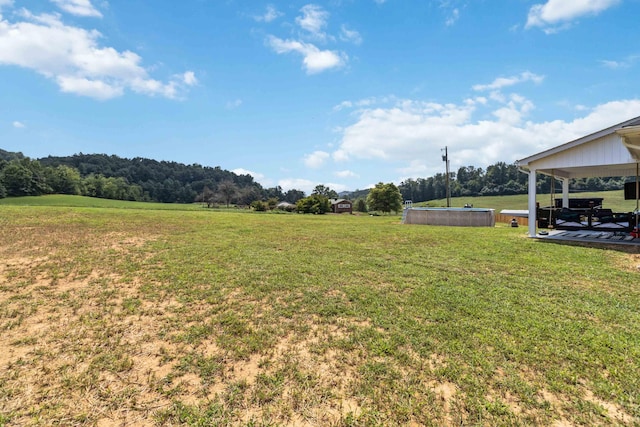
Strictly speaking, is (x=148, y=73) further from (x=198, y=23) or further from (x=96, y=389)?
(x=96, y=389)

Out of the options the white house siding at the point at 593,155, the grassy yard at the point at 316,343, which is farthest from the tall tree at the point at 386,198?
the grassy yard at the point at 316,343

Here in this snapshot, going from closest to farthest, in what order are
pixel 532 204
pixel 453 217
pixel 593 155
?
pixel 593 155 → pixel 532 204 → pixel 453 217

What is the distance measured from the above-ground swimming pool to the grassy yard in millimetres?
10878

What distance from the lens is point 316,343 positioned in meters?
2.80

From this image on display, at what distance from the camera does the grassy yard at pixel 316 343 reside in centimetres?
197

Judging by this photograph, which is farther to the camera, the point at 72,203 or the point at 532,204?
the point at 72,203

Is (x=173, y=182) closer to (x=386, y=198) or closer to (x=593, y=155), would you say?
(x=386, y=198)

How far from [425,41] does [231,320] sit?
12.5 m

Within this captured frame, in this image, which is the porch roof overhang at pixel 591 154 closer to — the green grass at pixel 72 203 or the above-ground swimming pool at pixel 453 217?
the above-ground swimming pool at pixel 453 217

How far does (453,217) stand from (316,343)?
15893 mm

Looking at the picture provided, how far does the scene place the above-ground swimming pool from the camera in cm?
1586

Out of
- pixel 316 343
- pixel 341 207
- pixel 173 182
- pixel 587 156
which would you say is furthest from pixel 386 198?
pixel 173 182

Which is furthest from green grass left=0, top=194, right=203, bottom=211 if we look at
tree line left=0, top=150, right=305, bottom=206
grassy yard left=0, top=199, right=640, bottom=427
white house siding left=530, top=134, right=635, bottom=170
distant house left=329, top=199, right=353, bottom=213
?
white house siding left=530, top=134, right=635, bottom=170

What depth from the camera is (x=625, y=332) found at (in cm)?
291
